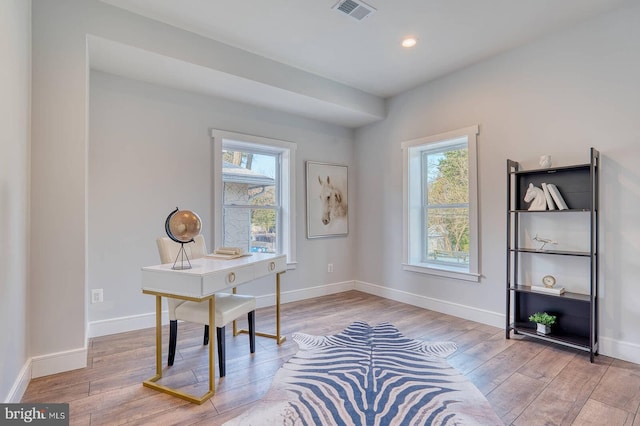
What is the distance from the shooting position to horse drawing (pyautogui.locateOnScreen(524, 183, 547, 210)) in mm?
2828

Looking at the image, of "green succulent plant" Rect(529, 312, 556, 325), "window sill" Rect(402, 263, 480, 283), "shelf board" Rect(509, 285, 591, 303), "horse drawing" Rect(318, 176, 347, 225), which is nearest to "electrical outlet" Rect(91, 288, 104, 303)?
"horse drawing" Rect(318, 176, 347, 225)

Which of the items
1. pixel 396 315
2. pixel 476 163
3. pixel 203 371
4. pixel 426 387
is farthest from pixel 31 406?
pixel 476 163

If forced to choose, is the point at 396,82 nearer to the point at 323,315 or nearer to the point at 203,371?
the point at 323,315

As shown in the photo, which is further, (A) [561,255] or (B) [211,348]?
(A) [561,255]

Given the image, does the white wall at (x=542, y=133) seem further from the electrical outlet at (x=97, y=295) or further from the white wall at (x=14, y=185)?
the white wall at (x=14, y=185)

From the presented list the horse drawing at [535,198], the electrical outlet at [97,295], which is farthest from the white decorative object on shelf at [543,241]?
the electrical outlet at [97,295]

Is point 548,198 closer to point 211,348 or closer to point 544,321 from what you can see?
point 544,321

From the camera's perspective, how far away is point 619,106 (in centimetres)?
257

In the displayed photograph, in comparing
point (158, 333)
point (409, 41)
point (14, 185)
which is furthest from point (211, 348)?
point (409, 41)

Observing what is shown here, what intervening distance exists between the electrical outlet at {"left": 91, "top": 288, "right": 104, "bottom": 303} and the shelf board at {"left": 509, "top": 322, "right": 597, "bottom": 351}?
3.81m

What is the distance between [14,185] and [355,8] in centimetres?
262

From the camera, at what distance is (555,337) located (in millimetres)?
2715

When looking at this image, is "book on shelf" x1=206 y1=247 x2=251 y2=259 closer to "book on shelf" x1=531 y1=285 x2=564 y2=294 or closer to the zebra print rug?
the zebra print rug

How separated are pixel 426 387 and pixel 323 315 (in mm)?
1702
